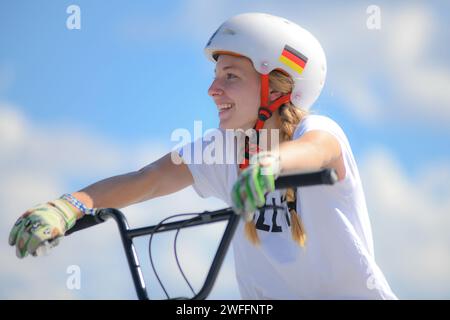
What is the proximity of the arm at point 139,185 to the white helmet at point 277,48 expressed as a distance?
110 centimetres

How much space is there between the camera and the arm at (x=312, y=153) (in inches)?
152

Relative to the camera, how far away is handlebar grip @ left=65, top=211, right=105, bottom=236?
4.41 metres

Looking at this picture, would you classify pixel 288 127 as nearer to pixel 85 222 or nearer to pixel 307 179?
pixel 85 222

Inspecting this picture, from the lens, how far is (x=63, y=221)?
14.4 feet

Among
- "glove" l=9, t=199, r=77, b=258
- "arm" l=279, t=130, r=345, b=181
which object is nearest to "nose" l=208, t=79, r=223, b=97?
"arm" l=279, t=130, r=345, b=181

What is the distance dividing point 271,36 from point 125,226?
8.65ft

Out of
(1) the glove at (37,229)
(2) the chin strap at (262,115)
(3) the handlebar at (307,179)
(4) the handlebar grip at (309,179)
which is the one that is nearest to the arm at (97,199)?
(1) the glove at (37,229)

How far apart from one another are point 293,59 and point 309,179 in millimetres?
2879

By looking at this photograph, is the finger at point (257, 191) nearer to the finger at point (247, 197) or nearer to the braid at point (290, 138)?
the finger at point (247, 197)

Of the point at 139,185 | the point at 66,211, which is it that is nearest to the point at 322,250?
the point at 139,185

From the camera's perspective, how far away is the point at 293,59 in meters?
6.01
